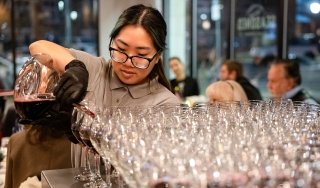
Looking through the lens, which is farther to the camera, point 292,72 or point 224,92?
point 292,72

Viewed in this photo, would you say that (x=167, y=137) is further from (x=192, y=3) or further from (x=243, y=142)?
(x=192, y=3)

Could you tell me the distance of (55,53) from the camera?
4.75 feet

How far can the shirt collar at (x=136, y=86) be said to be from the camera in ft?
5.10

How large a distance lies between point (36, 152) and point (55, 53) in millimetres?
308

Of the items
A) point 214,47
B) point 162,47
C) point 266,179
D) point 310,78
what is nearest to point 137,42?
point 162,47

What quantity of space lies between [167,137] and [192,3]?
6716 mm

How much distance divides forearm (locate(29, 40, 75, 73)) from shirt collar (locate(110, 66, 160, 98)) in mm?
174

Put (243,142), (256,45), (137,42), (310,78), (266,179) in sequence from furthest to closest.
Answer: (256,45) → (310,78) → (137,42) → (243,142) → (266,179)

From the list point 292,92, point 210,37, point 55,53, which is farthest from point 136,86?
point 210,37

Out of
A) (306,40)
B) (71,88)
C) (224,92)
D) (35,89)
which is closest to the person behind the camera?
(71,88)

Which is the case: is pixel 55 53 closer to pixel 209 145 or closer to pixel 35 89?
pixel 35 89

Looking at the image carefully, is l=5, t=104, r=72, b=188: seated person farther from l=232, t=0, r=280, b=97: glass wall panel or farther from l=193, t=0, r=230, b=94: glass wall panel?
l=193, t=0, r=230, b=94: glass wall panel

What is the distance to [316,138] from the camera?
42.5 inches

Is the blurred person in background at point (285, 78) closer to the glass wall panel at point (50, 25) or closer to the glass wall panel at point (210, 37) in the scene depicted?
the glass wall panel at point (210, 37)
